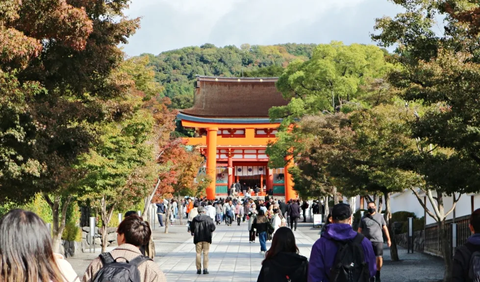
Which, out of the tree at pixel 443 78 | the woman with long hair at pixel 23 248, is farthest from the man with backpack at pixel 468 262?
the tree at pixel 443 78

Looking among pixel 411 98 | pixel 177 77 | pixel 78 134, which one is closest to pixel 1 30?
pixel 78 134

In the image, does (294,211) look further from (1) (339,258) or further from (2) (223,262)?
(1) (339,258)

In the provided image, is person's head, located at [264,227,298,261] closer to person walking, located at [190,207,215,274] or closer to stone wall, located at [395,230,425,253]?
person walking, located at [190,207,215,274]

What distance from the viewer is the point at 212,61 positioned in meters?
128

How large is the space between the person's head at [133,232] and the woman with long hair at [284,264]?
138 cm

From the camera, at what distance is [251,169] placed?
75688 mm

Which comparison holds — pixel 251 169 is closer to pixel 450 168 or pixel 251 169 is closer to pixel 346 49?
pixel 346 49

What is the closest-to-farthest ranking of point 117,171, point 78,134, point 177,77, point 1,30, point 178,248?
point 1,30
point 78,134
point 117,171
point 178,248
point 177,77

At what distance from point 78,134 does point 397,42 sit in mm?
6796

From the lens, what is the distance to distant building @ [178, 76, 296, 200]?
64.9 metres

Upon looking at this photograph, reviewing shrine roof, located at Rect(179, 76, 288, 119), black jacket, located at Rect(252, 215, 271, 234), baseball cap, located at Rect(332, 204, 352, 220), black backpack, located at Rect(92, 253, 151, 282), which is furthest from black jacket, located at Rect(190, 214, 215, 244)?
shrine roof, located at Rect(179, 76, 288, 119)

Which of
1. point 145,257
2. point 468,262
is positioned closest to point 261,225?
point 468,262

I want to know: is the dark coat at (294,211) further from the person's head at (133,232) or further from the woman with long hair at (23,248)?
the woman with long hair at (23,248)

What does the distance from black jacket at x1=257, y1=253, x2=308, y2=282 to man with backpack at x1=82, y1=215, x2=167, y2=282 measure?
1.35m
